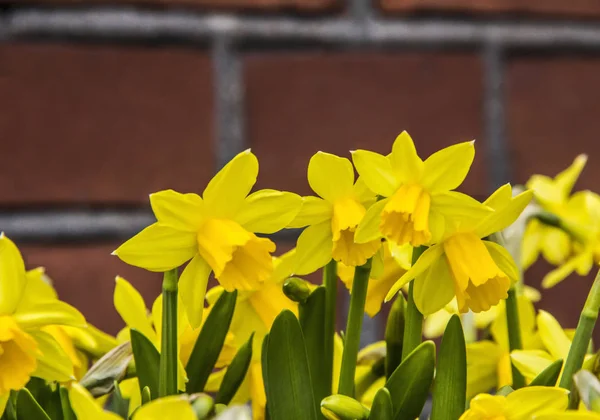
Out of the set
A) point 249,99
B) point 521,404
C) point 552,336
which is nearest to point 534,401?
point 521,404

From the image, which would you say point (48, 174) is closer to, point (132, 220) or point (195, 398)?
point (132, 220)

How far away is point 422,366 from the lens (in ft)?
1.03

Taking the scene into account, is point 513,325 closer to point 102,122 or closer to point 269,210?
point 269,210

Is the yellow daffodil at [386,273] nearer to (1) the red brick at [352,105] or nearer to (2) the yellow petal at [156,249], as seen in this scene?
(2) the yellow petal at [156,249]

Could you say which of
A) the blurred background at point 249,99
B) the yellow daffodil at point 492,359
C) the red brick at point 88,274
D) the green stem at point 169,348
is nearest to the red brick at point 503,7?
the blurred background at point 249,99

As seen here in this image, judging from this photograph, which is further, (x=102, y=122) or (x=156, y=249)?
(x=102, y=122)

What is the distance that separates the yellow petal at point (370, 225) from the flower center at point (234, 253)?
0.15ft

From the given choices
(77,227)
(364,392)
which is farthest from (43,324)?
(77,227)

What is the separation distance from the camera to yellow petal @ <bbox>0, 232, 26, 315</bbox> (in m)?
0.31

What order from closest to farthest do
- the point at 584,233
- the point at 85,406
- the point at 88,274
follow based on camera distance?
the point at 85,406 < the point at 584,233 < the point at 88,274

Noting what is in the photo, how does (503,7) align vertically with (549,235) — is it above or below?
above

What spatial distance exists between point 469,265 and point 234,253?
0.09 m

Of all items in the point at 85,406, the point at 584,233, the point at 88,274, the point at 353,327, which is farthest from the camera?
the point at 88,274

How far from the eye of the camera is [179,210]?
0.31m
